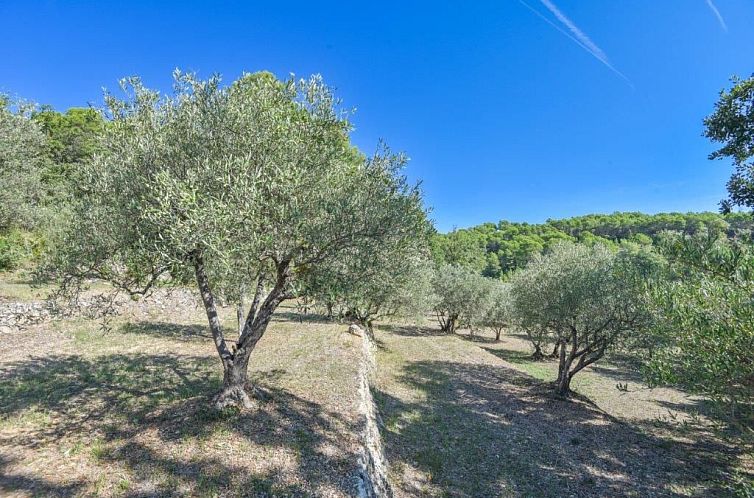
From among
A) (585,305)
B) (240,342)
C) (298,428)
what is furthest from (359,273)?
(585,305)

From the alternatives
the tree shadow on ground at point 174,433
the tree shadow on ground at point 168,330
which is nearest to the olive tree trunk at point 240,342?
the tree shadow on ground at point 174,433

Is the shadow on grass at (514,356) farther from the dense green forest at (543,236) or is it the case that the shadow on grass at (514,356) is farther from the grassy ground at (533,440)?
the dense green forest at (543,236)

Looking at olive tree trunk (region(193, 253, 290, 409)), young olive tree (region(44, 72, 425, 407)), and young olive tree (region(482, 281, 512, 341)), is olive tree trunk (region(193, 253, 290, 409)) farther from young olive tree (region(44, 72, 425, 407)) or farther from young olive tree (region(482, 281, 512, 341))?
young olive tree (region(482, 281, 512, 341))

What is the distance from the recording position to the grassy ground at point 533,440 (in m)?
12.8

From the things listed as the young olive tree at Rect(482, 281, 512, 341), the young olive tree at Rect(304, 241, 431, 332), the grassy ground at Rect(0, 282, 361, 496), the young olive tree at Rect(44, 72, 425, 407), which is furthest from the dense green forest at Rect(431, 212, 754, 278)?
the young olive tree at Rect(44, 72, 425, 407)

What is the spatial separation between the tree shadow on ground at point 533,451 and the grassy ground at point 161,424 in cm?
362

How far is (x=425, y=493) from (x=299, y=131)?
516 inches

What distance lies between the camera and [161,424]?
37.0 ft

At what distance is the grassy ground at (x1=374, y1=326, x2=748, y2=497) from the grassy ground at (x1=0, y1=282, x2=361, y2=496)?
348 cm

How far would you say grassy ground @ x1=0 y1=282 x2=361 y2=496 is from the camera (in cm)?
887

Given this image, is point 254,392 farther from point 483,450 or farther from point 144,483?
point 483,450

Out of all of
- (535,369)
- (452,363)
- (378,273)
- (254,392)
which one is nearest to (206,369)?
(254,392)

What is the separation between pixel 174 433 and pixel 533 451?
1458cm

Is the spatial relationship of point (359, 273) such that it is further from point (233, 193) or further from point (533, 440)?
point (533, 440)
